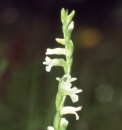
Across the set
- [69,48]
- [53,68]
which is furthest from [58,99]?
[53,68]

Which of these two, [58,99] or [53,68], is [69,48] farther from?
[53,68]

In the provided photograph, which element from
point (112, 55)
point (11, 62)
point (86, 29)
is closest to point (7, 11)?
point (11, 62)

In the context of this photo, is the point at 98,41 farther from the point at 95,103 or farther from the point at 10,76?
the point at 10,76

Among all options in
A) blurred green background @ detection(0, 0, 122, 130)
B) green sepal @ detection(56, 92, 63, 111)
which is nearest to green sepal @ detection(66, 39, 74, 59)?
green sepal @ detection(56, 92, 63, 111)

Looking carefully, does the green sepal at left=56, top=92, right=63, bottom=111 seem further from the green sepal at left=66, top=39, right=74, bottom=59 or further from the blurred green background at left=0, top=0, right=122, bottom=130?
the blurred green background at left=0, top=0, right=122, bottom=130

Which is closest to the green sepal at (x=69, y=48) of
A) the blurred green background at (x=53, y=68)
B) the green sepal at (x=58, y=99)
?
the green sepal at (x=58, y=99)

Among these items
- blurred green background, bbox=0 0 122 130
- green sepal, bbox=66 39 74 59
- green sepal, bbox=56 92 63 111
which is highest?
blurred green background, bbox=0 0 122 130

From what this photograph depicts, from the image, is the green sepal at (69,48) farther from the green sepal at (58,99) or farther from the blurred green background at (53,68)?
the blurred green background at (53,68)

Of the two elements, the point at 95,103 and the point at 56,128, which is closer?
the point at 56,128
